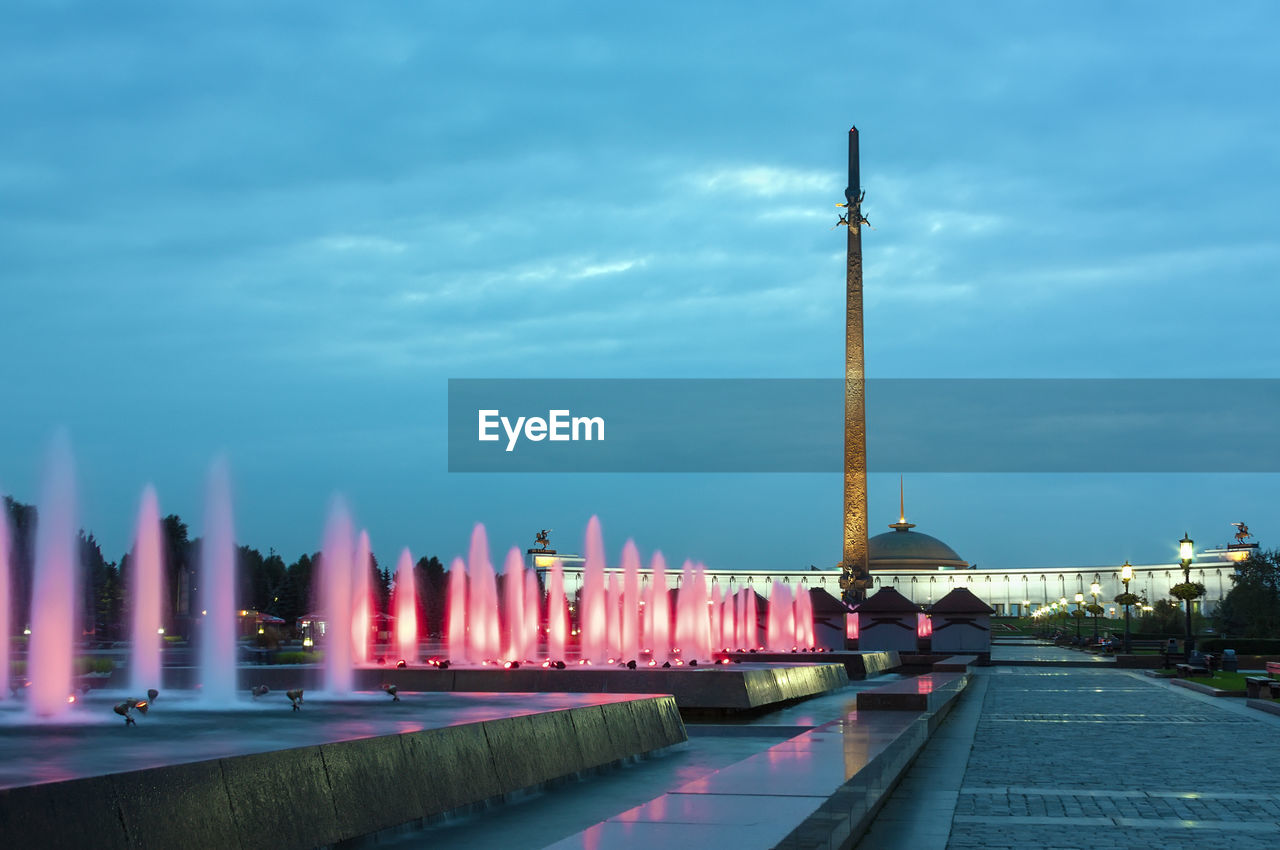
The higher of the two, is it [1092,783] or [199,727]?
[199,727]

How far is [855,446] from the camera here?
71.6 metres

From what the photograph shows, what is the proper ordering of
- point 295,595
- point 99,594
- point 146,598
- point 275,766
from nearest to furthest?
point 275,766 → point 146,598 → point 99,594 → point 295,595

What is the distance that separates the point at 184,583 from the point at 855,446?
189 feet

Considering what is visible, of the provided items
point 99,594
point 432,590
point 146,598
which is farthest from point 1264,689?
point 432,590

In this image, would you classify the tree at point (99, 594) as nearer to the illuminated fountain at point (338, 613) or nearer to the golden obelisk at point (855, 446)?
the golden obelisk at point (855, 446)

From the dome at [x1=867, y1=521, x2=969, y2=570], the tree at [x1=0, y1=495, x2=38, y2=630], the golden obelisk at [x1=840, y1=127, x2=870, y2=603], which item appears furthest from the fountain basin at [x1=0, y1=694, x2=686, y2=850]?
the dome at [x1=867, y1=521, x2=969, y2=570]

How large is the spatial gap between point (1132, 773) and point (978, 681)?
19846mm

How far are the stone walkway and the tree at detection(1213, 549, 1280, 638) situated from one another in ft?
141

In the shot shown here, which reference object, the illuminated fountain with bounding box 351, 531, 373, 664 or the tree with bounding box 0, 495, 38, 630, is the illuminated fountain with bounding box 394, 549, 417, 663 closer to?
the illuminated fountain with bounding box 351, 531, 373, 664

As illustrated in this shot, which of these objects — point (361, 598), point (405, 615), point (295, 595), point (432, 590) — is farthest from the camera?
point (432, 590)

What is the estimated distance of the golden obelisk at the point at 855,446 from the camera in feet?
235

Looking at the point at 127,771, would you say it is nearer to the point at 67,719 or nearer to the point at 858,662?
the point at 67,719

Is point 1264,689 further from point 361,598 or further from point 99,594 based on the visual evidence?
point 99,594

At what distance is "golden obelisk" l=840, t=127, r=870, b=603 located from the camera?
71500 millimetres
